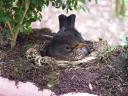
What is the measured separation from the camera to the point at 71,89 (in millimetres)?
2256

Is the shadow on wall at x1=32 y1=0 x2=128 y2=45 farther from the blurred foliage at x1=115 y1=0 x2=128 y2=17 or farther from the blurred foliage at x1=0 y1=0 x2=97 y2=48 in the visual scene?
the blurred foliage at x1=0 y1=0 x2=97 y2=48

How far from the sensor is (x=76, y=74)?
2340mm

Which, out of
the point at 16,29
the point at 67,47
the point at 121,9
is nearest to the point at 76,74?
the point at 67,47

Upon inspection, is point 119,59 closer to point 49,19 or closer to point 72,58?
point 72,58

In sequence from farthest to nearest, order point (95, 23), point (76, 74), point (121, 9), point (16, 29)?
point (95, 23) → point (121, 9) → point (16, 29) → point (76, 74)

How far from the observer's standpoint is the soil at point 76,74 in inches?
89.4

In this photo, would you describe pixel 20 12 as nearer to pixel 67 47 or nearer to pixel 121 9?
pixel 67 47

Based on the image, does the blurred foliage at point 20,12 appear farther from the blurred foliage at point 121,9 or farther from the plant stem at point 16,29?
the blurred foliage at point 121,9

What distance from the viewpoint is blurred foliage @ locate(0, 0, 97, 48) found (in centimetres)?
252

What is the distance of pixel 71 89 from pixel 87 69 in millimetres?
181

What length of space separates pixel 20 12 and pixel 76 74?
47 cm

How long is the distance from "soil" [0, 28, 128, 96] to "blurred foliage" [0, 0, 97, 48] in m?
0.15

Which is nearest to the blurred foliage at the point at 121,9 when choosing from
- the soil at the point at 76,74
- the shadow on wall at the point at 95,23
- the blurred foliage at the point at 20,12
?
the shadow on wall at the point at 95,23

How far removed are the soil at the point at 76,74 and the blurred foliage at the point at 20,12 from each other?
15 centimetres
